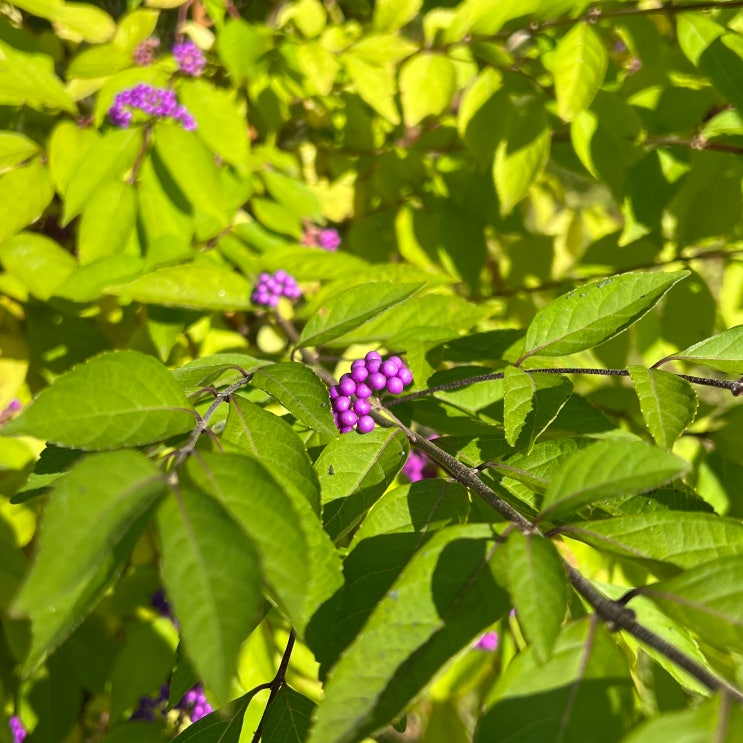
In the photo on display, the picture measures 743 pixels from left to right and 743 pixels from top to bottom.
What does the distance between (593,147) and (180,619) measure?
6.09ft

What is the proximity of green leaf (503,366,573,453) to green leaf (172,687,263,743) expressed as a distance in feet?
2.14

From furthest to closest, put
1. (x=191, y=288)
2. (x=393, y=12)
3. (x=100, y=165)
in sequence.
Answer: (x=393, y=12) < (x=100, y=165) < (x=191, y=288)

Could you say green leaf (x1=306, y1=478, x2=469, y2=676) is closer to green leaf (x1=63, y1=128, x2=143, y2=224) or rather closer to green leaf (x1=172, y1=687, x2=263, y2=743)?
green leaf (x1=172, y1=687, x2=263, y2=743)

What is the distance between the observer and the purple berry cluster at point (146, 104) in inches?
80.7

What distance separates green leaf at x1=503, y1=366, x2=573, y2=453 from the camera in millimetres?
1139

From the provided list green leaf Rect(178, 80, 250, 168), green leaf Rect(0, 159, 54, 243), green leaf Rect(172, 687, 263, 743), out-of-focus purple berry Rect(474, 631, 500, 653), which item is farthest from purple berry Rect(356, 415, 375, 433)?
out-of-focus purple berry Rect(474, 631, 500, 653)

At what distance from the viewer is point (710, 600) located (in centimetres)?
81

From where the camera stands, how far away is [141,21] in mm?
2250

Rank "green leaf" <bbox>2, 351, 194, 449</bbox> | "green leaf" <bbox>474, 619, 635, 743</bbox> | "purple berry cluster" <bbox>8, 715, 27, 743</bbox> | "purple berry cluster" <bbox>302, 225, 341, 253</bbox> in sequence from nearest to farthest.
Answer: "green leaf" <bbox>474, 619, 635, 743</bbox>, "green leaf" <bbox>2, 351, 194, 449</bbox>, "purple berry cluster" <bbox>8, 715, 27, 743</bbox>, "purple berry cluster" <bbox>302, 225, 341, 253</bbox>

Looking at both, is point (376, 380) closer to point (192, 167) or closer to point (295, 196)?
point (192, 167)

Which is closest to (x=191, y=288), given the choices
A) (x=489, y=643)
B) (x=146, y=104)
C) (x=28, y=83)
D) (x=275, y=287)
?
(x=275, y=287)

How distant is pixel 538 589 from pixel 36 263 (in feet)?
5.62

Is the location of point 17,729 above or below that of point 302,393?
below

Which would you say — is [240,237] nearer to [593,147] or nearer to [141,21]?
[141,21]
